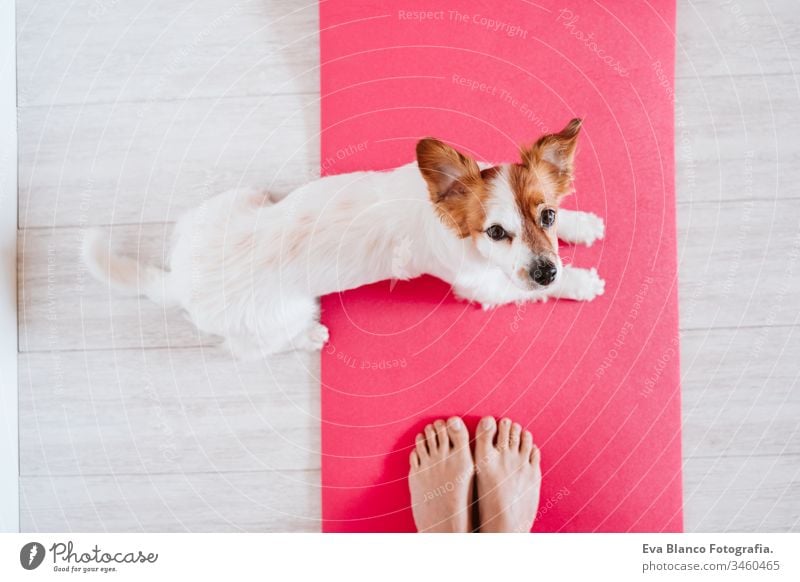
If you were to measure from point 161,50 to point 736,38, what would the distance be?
1259 mm

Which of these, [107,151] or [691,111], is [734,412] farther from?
[107,151]

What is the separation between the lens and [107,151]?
1.27 meters

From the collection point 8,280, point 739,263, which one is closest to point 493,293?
point 739,263

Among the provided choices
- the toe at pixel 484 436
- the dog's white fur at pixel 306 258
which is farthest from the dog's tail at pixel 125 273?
the toe at pixel 484 436

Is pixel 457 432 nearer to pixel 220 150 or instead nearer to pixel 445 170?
pixel 445 170

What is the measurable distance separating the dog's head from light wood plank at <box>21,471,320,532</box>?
2.15 feet

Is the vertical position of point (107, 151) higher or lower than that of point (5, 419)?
higher

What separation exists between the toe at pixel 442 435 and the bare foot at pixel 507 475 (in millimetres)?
68

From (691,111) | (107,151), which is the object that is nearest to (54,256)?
(107,151)

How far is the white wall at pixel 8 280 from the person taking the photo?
1266 mm

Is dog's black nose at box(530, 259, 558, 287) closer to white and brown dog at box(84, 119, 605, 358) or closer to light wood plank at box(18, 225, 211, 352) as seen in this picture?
white and brown dog at box(84, 119, 605, 358)

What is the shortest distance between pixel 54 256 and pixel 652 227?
134cm

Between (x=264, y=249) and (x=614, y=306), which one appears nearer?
(x=264, y=249)

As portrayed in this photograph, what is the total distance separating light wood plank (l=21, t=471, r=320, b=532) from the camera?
1262mm
